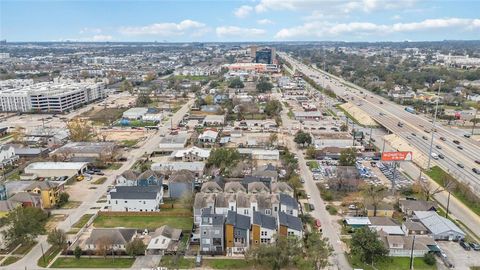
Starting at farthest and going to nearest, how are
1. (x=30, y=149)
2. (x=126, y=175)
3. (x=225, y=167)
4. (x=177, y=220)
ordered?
(x=30, y=149), (x=225, y=167), (x=126, y=175), (x=177, y=220)

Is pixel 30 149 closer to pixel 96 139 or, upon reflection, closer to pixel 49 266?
pixel 96 139

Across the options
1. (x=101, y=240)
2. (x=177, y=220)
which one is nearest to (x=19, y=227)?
(x=101, y=240)

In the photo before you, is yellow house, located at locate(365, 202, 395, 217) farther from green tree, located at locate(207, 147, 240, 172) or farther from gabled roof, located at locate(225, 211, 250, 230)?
green tree, located at locate(207, 147, 240, 172)

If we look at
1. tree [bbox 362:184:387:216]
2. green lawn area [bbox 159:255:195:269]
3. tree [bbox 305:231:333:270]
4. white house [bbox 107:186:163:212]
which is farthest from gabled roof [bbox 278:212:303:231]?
white house [bbox 107:186:163:212]

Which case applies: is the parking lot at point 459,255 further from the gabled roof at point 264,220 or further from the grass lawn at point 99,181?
the grass lawn at point 99,181

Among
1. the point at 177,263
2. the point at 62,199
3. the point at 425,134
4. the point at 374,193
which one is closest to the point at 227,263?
the point at 177,263

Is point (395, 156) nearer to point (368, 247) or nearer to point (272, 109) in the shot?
point (368, 247)
